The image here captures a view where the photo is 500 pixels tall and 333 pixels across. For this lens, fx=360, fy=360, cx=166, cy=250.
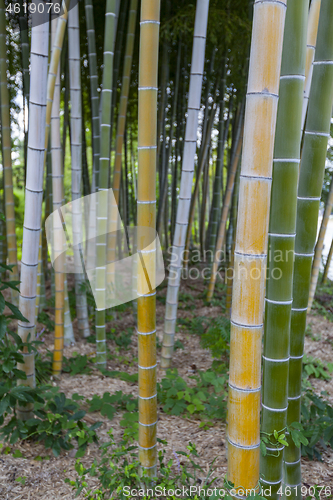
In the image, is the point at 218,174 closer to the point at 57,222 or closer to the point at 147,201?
the point at 57,222

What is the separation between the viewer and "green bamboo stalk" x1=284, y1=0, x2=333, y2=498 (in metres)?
1.09

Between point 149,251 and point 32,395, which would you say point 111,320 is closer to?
point 32,395

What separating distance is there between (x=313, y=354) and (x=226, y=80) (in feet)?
10.3

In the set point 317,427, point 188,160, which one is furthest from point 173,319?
point 317,427

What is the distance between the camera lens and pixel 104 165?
2.42 m

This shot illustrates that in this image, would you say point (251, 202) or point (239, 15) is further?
point (239, 15)

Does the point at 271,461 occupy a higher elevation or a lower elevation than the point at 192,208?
lower

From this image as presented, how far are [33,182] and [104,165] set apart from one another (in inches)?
37.6

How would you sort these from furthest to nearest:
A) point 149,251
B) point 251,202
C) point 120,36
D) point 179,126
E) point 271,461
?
point 179,126, point 120,36, point 149,251, point 271,461, point 251,202

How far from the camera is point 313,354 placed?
3150 millimetres

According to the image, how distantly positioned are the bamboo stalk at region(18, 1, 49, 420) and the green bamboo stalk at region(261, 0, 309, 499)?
96 centimetres

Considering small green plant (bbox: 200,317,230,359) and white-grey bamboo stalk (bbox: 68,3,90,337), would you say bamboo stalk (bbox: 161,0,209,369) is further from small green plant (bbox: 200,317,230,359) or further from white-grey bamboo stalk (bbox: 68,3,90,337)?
white-grey bamboo stalk (bbox: 68,3,90,337)

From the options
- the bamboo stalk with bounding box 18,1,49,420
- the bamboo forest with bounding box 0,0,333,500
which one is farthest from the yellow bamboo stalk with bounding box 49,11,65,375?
the bamboo stalk with bounding box 18,1,49,420

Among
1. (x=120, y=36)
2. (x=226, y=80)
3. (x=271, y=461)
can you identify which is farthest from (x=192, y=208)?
(x=271, y=461)
